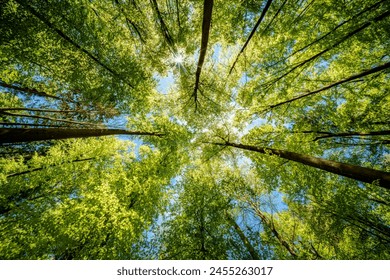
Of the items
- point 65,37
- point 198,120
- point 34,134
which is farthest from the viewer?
A: point 198,120

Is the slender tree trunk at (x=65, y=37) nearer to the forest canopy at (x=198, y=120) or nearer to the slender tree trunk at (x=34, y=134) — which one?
the forest canopy at (x=198, y=120)

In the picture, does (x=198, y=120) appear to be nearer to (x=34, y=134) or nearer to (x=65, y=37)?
(x=65, y=37)

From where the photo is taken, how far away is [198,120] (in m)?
10.2

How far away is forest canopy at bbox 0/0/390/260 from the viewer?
4.45 m

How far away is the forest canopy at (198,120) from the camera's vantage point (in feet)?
14.6

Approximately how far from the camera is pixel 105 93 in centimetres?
630

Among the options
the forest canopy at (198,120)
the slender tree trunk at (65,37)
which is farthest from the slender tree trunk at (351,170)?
the slender tree trunk at (65,37)

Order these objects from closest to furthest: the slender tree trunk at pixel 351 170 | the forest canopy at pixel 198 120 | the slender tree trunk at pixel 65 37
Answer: the slender tree trunk at pixel 351 170
the slender tree trunk at pixel 65 37
the forest canopy at pixel 198 120

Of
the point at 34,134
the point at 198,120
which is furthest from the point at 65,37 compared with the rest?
the point at 198,120

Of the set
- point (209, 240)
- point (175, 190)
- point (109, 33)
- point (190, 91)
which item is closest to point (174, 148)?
point (175, 190)

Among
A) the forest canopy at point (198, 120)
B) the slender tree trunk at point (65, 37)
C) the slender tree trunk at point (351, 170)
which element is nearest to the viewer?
the slender tree trunk at point (351, 170)
